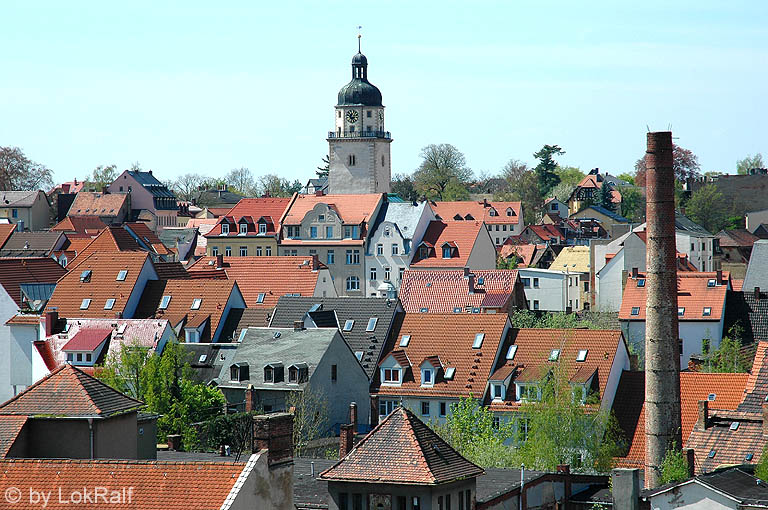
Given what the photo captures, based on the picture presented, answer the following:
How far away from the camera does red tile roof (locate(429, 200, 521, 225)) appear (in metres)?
123

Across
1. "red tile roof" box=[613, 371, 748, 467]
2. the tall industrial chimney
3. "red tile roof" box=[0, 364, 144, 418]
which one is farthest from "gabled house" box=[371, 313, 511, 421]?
"red tile roof" box=[0, 364, 144, 418]

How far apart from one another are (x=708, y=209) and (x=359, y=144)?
4540cm

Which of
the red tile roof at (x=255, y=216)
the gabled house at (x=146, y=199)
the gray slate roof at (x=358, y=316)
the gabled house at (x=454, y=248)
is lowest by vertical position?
the gray slate roof at (x=358, y=316)

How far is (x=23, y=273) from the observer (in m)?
65.6

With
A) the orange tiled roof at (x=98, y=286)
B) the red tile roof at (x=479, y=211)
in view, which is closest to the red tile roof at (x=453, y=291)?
the orange tiled roof at (x=98, y=286)

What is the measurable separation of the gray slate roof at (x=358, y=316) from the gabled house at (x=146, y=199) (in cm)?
8579

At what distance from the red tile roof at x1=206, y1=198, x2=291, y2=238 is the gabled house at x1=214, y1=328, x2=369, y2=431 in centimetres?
4651

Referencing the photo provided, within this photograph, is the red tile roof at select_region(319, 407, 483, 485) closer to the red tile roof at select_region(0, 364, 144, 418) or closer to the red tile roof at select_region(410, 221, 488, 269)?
the red tile roof at select_region(0, 364, 144, 418)

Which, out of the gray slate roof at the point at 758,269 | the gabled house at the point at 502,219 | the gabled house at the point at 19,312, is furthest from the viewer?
the gabled house at the point at 502,219

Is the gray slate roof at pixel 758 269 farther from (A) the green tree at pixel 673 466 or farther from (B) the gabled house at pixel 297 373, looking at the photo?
(A) the green tree at pixel 673 466

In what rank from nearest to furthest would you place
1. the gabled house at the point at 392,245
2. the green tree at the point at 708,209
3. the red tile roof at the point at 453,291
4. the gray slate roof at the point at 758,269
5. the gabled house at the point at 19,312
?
the gabled house at the point at 19,312 < the red tile roof at the point at 453,291 < the gray slate roof at the point at 758,269 < the gabled house at the point at 392,245 < the green tree at the point at 708,209

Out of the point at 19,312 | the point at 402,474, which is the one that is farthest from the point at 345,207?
the point at 402,474

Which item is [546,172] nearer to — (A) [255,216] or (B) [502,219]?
(B) [502,219]

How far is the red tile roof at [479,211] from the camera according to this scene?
4826 inches
